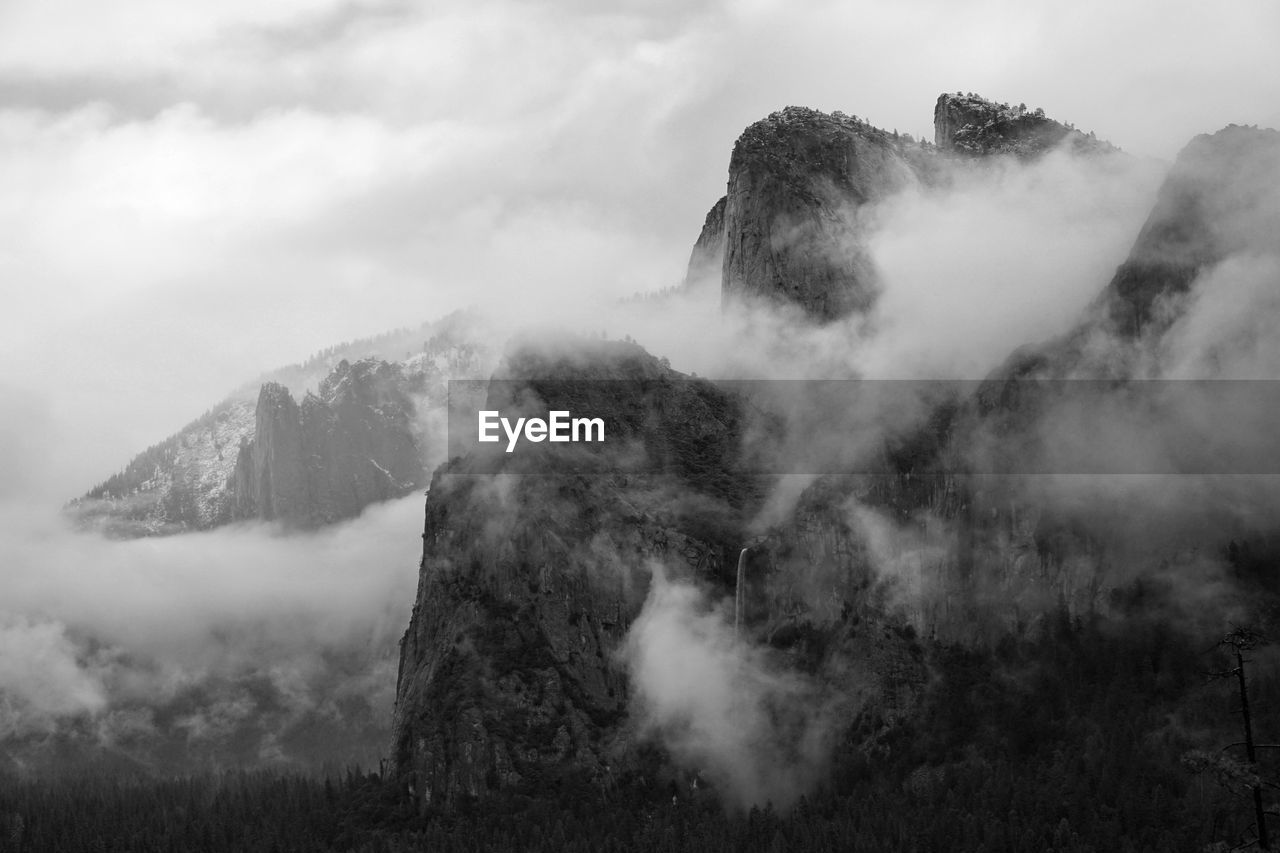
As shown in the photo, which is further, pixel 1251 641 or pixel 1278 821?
pixel 1278 821

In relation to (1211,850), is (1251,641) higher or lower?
higher

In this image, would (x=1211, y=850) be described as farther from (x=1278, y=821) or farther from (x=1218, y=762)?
(x=1278, y=821)

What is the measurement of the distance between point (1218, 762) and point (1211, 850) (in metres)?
5.14

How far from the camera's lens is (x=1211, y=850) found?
10012cm

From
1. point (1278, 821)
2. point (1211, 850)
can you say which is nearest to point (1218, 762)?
point (1211, 850)

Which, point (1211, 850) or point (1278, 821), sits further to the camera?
point (1278, 821)

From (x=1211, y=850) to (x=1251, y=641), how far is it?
10.1m

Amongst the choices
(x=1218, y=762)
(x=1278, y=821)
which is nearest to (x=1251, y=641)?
(x=1218, y=762)

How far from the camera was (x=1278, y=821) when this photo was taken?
164 metres

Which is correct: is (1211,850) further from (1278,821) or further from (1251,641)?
(1278,821)

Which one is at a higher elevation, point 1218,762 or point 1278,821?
point 1218,762

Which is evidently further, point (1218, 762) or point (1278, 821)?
point (1278, 821)

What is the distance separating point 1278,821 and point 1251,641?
67742 mm

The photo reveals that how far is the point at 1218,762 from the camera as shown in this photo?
97688mm
